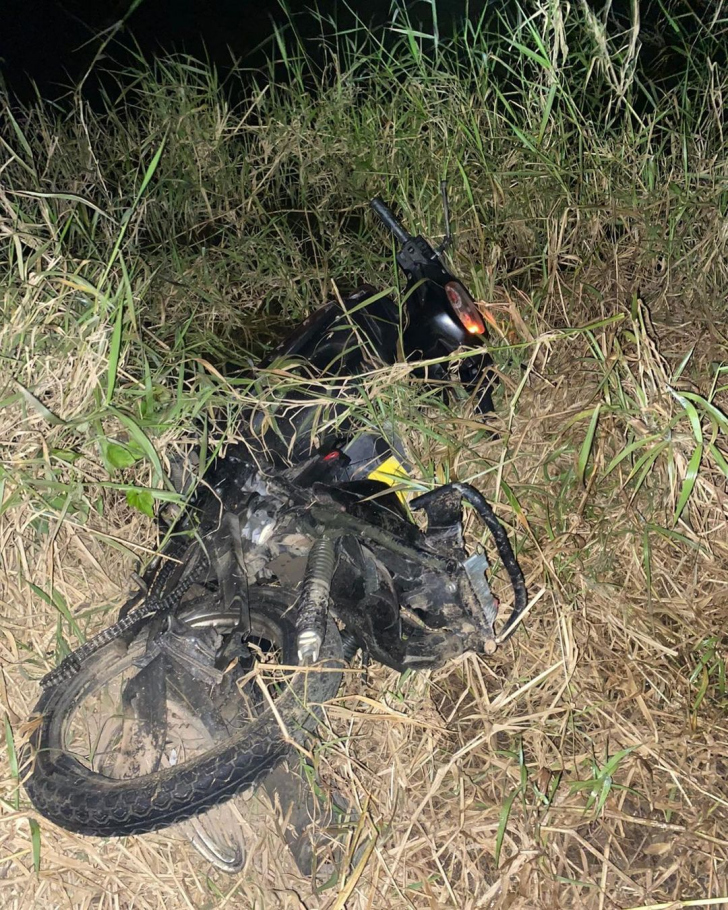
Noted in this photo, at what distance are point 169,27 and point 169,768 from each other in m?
3.21

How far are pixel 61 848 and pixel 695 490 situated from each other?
1.54m

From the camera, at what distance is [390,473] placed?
183 cm

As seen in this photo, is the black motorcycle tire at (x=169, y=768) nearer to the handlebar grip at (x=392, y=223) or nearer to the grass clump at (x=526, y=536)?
the grass clump at (x=526, y=536)

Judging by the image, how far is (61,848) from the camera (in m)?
1.61

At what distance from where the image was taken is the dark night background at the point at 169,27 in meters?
3.28

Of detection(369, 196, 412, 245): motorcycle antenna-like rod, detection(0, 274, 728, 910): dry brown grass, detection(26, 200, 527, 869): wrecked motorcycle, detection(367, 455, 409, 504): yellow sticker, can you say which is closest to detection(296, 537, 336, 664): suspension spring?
detection(26, 200, 527, 869): wrecked motorcycle

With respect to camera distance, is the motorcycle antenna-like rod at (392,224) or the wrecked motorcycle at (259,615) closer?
the wrecked motorcycle at (259,615)

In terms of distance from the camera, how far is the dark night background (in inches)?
129

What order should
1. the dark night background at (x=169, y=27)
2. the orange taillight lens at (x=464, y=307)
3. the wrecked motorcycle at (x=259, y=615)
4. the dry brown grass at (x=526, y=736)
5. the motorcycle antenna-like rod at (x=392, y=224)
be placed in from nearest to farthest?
1. the wrecked motorcycle at (x=259, y=615)
2. the dry brown grass at (x=526, y=736)
3. the orange taillight lens at (x=464, y=307)
4. the motorcycle antenna-like rod at (x=392, y=224)
5. the dark night background at (x=169, y=27)

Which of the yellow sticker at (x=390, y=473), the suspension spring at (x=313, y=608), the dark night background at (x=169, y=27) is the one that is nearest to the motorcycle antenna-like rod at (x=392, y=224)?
the yellow sticker at (x=390, y=473)

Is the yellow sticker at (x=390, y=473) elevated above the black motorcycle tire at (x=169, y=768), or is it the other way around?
the black motorcycle tire at (x=169, y=768)

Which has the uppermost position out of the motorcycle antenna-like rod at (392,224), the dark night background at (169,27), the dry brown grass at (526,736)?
the dark night background at (169,27)

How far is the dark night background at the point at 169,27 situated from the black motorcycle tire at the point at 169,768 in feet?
8.40

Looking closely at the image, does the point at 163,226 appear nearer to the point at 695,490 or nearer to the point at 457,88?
the point at 457,88
